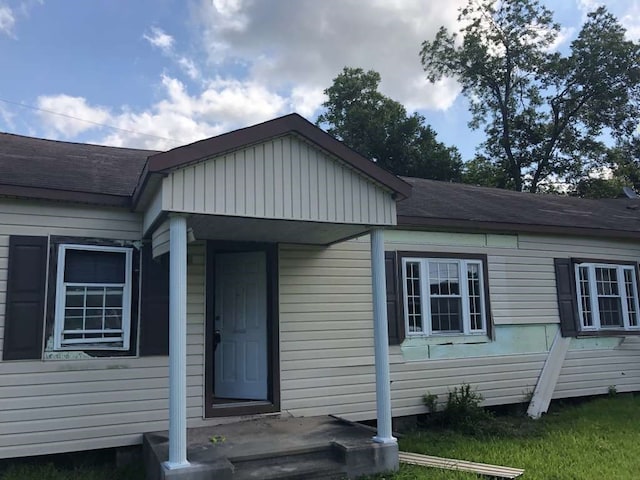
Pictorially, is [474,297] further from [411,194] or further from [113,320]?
[113,320]

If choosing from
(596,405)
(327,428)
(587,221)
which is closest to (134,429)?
(327,428)

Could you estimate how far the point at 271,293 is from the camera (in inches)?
262

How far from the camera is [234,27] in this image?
16234mm

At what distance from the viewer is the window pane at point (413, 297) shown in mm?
7381

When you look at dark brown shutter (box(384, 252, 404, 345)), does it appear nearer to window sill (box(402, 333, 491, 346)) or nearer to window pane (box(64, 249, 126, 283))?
window sill (box(402, 333, 491, 346))

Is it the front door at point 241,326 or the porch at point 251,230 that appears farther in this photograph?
the front door at point 241,326

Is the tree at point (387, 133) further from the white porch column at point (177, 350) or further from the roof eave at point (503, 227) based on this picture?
the white porch column at point (177, 350)

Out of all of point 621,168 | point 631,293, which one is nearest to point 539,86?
point 621,168

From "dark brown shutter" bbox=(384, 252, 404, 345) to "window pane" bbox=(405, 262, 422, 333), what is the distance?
0.19m

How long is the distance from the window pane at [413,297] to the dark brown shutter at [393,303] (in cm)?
19

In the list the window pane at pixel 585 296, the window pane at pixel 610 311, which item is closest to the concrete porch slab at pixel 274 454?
the window pane at pixel 585 296

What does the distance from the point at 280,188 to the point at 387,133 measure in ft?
72.1

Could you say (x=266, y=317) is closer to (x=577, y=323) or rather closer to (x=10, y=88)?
(x=577, y=323)

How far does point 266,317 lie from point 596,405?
536cm
